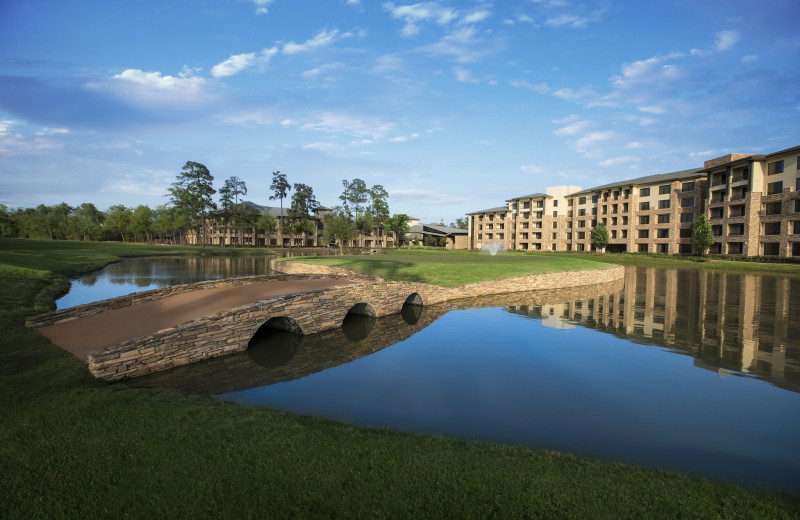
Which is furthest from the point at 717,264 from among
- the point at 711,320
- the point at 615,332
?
the point at 615,332

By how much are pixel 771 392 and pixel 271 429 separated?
11139 millimetres

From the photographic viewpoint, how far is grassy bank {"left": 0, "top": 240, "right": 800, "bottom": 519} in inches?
172

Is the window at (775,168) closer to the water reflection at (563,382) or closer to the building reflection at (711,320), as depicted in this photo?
the building reflection at (711,320)

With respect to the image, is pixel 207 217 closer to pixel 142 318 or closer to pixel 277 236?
pixel 277 236

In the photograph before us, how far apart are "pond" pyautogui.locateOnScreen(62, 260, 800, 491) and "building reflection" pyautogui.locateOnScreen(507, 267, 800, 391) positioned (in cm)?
10

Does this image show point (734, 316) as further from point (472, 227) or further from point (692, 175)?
point (472, 227)

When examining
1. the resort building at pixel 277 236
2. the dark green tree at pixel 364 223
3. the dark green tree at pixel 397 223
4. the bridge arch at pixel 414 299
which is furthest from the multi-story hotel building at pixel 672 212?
the bridge arch at pixel 414 299

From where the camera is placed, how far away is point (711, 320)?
16516 mm

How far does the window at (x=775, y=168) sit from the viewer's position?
45.4 meters

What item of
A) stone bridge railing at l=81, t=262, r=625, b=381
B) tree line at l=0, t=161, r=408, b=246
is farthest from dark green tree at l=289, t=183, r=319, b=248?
stone bridge railing at l=81, t=262, r=625, b=381

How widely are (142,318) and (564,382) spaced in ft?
41.0

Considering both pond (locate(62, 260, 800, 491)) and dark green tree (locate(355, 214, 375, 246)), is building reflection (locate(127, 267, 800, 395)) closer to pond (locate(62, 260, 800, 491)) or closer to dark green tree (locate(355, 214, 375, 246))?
pond (locate(62, 260, 800, 491))

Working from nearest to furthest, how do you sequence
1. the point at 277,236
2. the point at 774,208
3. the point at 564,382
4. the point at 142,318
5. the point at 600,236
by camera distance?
the point at 564,382, the point at 142,318, the point at 774,208, the point at 600,236, the point at 277,236

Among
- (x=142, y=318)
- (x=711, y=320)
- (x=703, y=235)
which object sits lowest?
(x=711, y=320)
